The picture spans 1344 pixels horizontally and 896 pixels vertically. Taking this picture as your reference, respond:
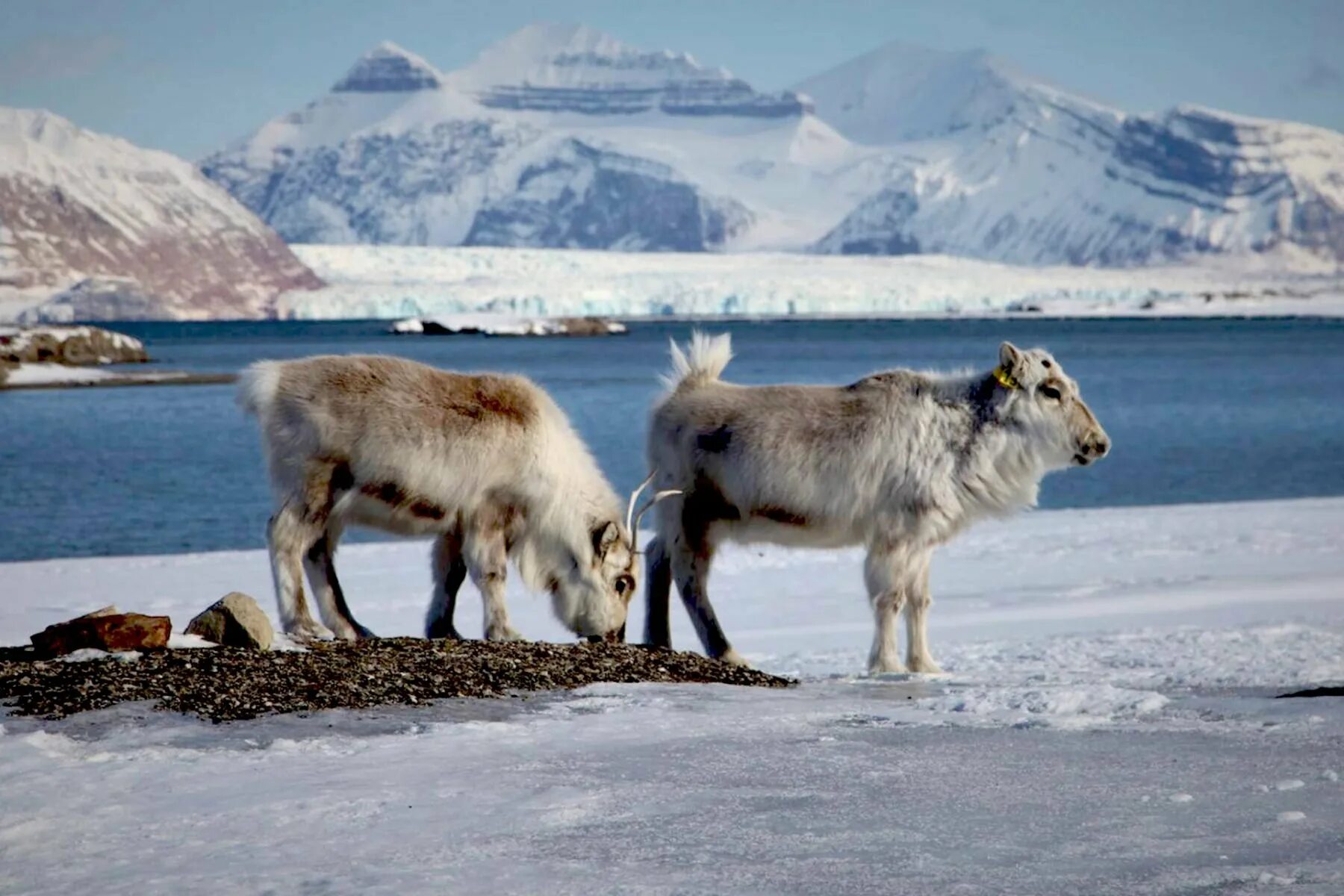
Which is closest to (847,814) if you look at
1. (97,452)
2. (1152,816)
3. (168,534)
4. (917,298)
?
(1152,816)

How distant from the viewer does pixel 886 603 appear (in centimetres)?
1009

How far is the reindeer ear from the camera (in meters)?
10.2

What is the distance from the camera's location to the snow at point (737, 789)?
5246 millimetres

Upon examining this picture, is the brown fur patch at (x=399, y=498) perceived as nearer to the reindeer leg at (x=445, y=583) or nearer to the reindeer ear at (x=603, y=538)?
the reindeer leg at (x=445, y=583)

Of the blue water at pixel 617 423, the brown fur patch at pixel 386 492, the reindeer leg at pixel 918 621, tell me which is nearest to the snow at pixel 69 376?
the blue water at pixel 617 423

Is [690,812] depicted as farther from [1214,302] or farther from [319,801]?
[1214,302]

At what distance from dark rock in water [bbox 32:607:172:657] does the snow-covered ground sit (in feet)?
414

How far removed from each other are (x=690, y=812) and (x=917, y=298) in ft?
455

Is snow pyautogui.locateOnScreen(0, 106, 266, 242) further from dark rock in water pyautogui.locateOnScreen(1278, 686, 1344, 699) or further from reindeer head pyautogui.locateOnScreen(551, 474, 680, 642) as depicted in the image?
dark rock in water pyautogui.locateOnScreen(1278, 686, 1344, 699)

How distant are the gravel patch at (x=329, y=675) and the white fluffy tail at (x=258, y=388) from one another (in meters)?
1.59

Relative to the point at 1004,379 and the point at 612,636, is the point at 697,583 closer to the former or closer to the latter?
the point at 612,636

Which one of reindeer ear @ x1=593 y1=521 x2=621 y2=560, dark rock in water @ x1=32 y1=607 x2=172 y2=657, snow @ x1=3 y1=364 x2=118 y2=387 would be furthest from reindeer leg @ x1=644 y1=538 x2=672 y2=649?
snow @ x1=3 y1=364 x2=118 y2=387

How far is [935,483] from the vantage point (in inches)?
405

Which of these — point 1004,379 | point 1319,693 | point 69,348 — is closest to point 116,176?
point 69,348
